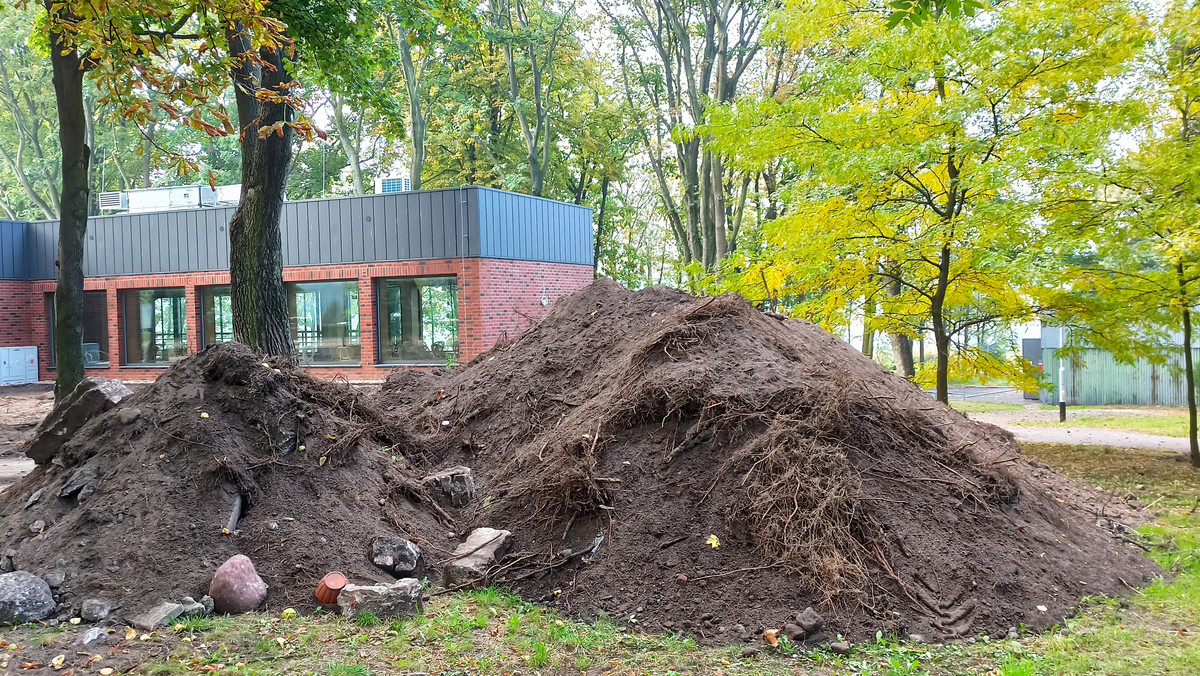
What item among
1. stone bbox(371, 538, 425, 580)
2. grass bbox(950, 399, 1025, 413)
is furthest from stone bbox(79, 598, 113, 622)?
grass bbox(950, 399, 1025, 413)

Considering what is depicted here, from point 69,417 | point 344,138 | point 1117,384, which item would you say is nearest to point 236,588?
point 69,417

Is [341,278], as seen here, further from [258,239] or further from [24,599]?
[24,599]

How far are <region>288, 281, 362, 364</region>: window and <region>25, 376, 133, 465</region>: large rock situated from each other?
13070 millimetres

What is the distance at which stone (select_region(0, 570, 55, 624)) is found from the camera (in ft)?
17.2

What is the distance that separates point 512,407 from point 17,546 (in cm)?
446

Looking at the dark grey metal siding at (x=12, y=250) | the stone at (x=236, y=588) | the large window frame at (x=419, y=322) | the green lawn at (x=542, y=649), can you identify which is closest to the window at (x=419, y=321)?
the large window frame at (x=419, y=322)

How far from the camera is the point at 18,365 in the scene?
2312 centimetres

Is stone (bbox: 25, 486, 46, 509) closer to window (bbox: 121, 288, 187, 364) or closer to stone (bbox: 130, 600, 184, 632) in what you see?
stone (bbox: 130, 600, 184, 632)

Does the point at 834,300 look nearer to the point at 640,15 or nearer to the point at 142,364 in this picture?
the point at 640,15

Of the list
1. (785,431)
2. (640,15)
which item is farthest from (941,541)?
(640,15)

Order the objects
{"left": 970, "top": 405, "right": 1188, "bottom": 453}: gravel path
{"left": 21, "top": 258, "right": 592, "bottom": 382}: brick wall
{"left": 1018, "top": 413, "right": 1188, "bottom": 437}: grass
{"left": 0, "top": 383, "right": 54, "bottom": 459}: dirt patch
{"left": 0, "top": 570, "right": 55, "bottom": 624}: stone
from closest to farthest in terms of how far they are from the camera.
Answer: {"left": 0, "top": 570, "right": 55, "bottom": 624}: stone
{"left": 0, "top": 383, "right": 54, "bottom": 459}: dirt patch
{"left": 970, "top": 405, "right": 1188, "bottom": 453}: gravel path
{"left": 1018, "top": 413, "right": 1188, "bottom": 437}: grass
{"left": 21, "top": 258, "right": 592, "bottom": 382}: brick wall

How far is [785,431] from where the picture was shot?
6402 millimetres

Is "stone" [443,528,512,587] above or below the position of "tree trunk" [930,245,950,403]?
below

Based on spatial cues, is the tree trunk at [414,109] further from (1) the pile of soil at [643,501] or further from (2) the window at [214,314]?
(1) the pile of soil at [643,501]
